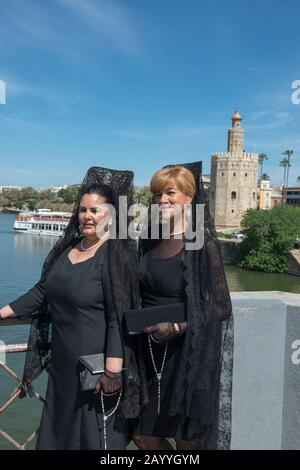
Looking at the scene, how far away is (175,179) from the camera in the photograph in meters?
2.44

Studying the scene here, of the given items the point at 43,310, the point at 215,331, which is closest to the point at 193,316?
the point at 215,331

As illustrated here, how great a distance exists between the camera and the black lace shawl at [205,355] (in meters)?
2.30

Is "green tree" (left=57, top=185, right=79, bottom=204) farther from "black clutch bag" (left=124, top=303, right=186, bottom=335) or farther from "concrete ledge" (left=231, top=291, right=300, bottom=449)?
"black clutch bag" (left=124, top=303, right=186, bottom=335)

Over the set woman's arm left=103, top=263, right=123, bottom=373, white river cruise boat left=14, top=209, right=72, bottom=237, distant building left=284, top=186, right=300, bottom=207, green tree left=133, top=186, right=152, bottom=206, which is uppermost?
distant building left=284, top=186, right=300, bottom=207

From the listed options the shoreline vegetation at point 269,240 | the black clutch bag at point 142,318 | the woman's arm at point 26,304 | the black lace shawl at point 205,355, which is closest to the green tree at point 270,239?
the shoreline vegetation at point 269,240

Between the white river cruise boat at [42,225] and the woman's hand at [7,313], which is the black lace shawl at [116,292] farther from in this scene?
the white river cruise boat at [42,225]

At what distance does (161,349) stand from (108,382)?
0.31 m

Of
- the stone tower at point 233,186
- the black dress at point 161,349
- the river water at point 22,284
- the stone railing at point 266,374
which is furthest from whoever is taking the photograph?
the stone tower at point 233,186

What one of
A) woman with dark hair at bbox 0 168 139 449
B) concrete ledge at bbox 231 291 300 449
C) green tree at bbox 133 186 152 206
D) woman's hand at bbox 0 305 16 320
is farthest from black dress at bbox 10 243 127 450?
concrete ledge at bbox 231 291 300 449

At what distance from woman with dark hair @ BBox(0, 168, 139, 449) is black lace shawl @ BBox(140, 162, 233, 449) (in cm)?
27

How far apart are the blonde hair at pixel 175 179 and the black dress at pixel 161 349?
1.17 feet

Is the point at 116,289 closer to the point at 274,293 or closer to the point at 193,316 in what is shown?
the point at 193,316

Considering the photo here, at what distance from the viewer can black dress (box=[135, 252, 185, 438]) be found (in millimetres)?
2346

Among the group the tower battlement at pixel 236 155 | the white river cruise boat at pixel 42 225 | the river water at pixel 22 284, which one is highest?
the tower battlement at pixel 236 155
